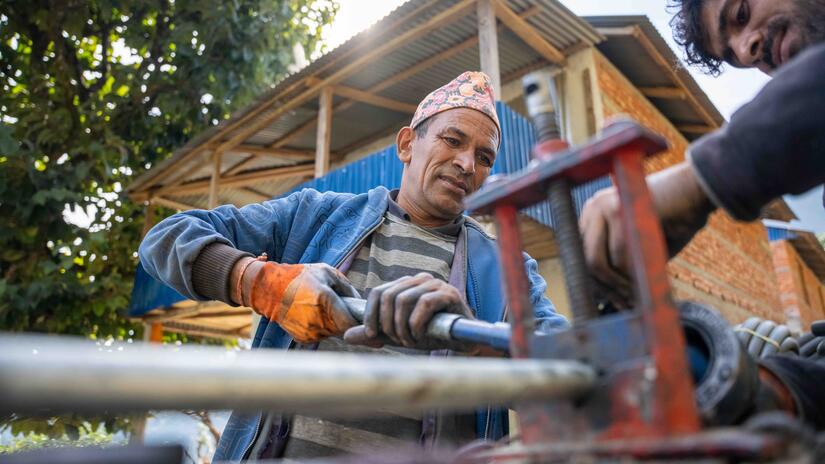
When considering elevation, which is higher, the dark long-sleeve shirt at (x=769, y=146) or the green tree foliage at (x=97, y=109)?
the green tree foliage at (x=97, y=109)

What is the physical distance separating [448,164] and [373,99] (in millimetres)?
4580

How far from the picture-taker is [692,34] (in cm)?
206

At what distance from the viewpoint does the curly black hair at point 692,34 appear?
1.95m

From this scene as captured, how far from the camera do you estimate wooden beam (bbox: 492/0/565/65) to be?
5150 mm

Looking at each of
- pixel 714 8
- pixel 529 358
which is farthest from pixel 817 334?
pixel 529 358

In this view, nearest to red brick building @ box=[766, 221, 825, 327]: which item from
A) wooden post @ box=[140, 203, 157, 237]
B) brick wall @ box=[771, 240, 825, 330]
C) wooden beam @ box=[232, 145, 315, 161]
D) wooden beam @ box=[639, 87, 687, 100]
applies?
brick wall @ box=[771, 240, 825, 330]

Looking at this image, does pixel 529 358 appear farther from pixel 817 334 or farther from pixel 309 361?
pixel 817 334

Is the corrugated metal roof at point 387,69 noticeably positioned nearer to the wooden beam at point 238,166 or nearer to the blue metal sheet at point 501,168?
the wooden beam at point 238,166

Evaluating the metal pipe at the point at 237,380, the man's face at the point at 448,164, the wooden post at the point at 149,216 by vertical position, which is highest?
the wooden post at the point at 149,216

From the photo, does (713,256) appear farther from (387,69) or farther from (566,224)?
(566,224)

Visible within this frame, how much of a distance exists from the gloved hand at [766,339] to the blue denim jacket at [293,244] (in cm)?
68

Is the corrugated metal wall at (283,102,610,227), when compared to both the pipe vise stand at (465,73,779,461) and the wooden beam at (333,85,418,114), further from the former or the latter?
the pipe vise stand at (465,73,779,461)

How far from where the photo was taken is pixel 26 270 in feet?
19.8

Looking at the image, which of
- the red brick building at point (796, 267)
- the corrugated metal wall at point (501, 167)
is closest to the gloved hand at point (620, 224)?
the corrugated metal wall at point (501, 167)
